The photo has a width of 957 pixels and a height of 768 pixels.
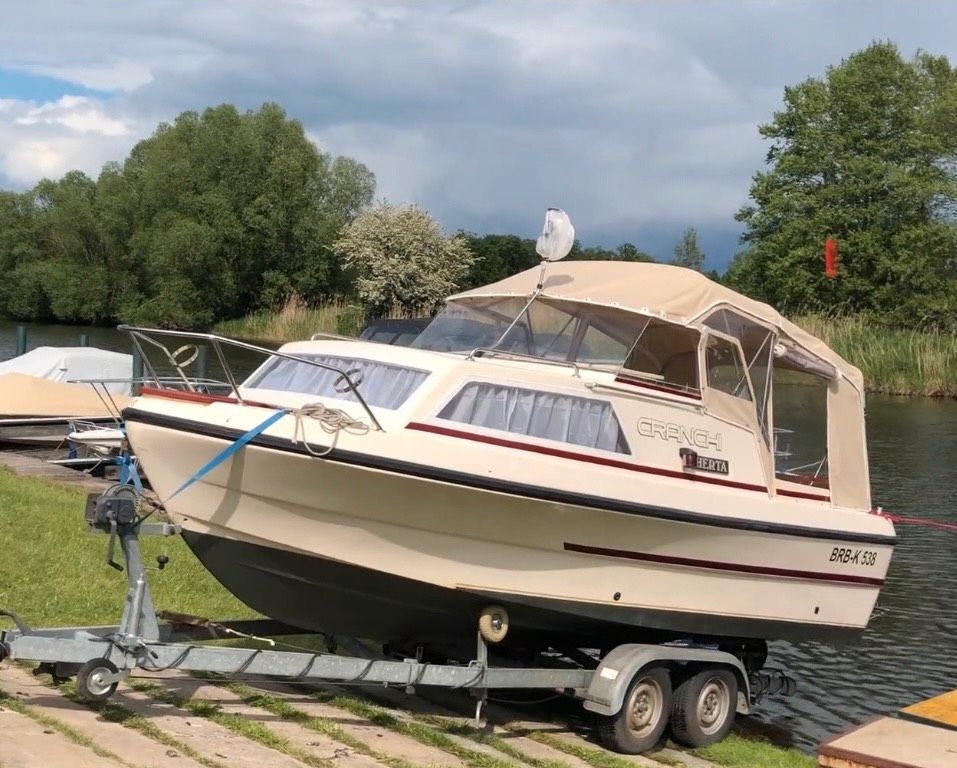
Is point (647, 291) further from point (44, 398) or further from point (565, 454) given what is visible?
point (44, 398)

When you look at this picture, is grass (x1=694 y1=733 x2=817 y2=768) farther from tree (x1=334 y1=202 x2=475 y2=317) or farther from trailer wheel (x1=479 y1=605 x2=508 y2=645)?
tree (x1=334 y1=202 x2=475 y2=317)

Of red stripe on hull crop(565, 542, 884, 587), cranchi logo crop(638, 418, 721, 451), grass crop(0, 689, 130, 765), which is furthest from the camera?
cranchi logo crop(638, 418, 721, 451)

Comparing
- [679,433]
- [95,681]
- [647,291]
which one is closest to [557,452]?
[679,433]

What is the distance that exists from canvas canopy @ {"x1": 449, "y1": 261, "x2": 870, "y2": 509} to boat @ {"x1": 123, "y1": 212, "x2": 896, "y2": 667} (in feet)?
0.10

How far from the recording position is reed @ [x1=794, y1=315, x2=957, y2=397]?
4181 cm

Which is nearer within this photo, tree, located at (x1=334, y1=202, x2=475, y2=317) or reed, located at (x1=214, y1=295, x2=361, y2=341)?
reed, located at (x1=214, y1=295, x2=361, y2=341)

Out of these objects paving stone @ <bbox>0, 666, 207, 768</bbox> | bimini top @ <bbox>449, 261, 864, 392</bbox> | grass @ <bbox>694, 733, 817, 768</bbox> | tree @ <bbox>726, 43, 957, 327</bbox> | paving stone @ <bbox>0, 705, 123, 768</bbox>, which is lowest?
grass @ <bbox>694, 733, 817, 768</bbox>

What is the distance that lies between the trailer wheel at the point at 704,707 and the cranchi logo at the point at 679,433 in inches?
66.6

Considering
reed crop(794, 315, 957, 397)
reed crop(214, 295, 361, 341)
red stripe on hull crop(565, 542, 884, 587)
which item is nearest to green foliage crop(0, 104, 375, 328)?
reed crop(214, 295, 361, 341)

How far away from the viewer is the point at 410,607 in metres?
8.31

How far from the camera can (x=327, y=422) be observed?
7.69 m

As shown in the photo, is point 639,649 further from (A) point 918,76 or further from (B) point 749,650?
(A) point 918,76

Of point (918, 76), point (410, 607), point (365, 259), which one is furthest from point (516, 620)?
point (918, 76)

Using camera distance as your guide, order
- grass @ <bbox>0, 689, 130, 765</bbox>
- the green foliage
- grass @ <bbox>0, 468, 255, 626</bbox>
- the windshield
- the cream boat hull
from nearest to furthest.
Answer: grass @ <bbox>0, 689, 130, 765</bbox>, the cream boat hull, the windshield, grass @ <bbox>0, 468, 255, 626</bbox>, the green foliage
